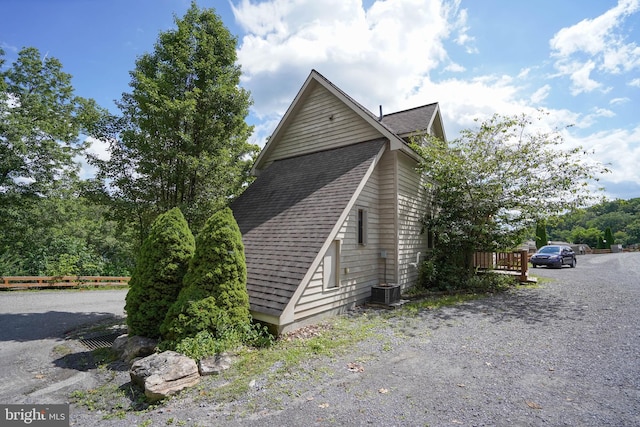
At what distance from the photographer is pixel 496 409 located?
3.83 meters

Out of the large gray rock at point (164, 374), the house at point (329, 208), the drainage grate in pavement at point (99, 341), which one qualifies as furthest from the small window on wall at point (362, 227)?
the drainage grate in pavement at point (99, 341)

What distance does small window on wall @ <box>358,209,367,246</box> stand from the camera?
945cm

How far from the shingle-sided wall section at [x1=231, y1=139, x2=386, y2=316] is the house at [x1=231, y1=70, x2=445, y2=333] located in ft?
0.11

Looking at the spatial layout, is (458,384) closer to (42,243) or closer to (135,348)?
(135,348)

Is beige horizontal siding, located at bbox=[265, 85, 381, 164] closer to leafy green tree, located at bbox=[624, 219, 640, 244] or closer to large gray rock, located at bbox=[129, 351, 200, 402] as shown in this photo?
large gray rock, located at bbox=[129, 351, 200, 402]

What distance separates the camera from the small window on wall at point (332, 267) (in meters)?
8.03

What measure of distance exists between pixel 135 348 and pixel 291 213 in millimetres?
5161

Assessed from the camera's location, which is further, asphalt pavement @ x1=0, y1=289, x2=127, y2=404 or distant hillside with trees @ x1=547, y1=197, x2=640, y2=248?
distant hillside with trees @ x1=547, y1=197, x2=640, y2=248

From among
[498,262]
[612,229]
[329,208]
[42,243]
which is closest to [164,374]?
[329,208]

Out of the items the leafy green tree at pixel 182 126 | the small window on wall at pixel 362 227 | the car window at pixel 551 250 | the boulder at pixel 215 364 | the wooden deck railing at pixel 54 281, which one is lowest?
the wooden deck railing at pixel 54 281

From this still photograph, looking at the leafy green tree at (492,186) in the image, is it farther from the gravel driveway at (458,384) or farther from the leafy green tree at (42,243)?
the leafy green tree at (42,243)

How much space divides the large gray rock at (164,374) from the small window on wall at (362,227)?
5.83 metres

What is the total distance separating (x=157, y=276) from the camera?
22.3ft

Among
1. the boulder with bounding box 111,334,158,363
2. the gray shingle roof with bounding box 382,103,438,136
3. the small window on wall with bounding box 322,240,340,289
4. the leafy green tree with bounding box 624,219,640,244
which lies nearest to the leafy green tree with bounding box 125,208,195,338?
the boulder with bounding box 111,334,158,363
